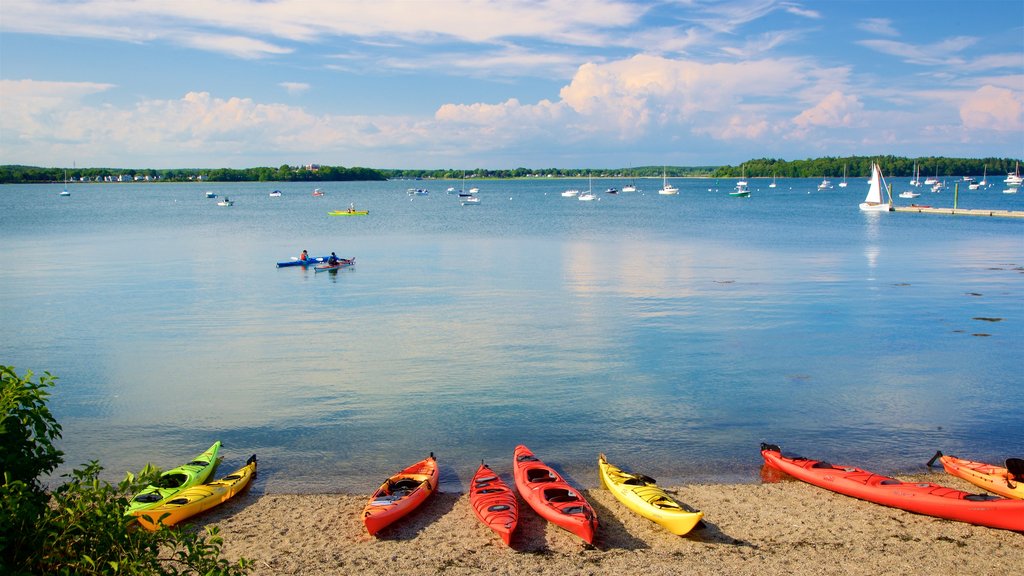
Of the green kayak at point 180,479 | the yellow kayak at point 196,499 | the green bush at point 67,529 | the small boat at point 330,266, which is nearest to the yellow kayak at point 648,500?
the yellow kayak at point 196,499

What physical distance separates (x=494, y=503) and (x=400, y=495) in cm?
182

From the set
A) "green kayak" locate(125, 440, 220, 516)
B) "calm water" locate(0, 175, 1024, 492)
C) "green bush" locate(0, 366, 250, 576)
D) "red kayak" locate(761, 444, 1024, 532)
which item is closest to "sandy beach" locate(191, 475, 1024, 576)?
"red kayak" locate(761, 444, 1024, 532)

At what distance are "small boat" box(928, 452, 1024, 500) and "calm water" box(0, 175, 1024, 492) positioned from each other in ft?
3.85

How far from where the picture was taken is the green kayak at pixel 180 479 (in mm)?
13953

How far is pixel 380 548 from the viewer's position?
42.3ft

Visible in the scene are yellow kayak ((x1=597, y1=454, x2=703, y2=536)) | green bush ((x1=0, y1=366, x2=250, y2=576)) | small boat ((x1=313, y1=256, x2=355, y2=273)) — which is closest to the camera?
green bush ((x1=0, y1=366, x2=250, y2=576))

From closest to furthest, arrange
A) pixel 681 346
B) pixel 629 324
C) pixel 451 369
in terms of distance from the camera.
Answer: pixel 451 369 < pixel 681 346 < pixel 629 324

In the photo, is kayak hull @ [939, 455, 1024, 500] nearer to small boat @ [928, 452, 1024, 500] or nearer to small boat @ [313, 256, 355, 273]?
small boat @ [928, 452, 1024, 500]

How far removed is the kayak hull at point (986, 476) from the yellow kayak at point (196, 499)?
14431 millimetres

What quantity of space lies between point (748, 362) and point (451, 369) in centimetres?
983

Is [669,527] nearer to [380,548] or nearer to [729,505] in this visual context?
[729,505]

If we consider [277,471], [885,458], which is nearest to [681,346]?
[885,458]

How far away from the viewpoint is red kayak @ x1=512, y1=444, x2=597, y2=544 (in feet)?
42.8

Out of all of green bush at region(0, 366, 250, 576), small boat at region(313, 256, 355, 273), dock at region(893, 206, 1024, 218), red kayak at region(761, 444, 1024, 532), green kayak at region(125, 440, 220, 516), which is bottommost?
red kayak at region(761, 444, 1024, 532)
